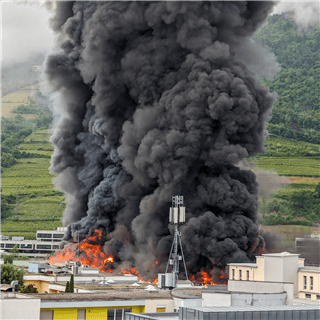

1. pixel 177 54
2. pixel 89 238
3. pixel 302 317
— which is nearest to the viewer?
pixel 302 317

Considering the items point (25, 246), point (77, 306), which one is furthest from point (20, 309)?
point (25, 246)

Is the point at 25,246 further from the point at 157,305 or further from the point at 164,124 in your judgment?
the point at 157,305

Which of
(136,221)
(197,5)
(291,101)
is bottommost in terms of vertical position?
(136,221)

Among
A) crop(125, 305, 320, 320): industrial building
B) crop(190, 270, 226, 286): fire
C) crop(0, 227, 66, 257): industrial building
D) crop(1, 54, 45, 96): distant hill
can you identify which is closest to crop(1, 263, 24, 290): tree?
crop(190, 270, 226, 286): fire

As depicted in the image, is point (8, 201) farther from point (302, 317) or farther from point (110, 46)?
point (302, 317)

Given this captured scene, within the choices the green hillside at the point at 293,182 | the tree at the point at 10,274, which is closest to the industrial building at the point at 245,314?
the tree at the point at 10,274

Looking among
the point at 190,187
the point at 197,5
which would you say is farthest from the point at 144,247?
the point at 197,5

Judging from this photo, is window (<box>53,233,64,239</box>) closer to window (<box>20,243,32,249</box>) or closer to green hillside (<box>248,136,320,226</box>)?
window (<box>20,243,32,249</box>)
